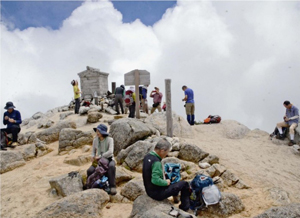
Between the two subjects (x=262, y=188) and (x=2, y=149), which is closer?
(x=262, y=188)

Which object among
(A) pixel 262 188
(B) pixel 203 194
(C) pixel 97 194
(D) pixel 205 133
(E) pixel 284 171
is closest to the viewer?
(B) pixel 203 194

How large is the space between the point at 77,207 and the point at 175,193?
2334mm

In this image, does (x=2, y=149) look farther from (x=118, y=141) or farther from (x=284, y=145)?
(x=284, y=145)

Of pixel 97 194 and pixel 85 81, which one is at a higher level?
pixel 85 81

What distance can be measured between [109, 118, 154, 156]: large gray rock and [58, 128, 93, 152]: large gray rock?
6.59 ft

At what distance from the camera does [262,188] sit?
23.2ft

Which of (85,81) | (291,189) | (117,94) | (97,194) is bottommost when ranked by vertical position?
(291,189)

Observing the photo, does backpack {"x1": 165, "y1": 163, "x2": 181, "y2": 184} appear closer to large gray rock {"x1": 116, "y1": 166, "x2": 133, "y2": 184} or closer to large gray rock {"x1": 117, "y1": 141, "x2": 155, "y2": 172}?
large gray rock {"x1": 116, "y1": 166, "x2": 133, "y2": 184}

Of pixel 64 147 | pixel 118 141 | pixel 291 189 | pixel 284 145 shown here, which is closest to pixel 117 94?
pixel 64 147

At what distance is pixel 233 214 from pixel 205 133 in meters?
7.39

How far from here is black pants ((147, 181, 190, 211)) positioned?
4.80 meters

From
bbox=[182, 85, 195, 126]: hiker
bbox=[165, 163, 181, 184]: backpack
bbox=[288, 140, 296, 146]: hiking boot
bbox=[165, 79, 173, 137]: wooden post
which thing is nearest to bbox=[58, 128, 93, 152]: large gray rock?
bbox=[165, 79, 173, 137]: wooden post

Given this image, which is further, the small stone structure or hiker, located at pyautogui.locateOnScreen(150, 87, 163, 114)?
the small stone structure

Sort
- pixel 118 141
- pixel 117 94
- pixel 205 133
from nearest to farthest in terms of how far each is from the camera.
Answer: pixel 118 141
pixel 205 133
pixel 117 94
